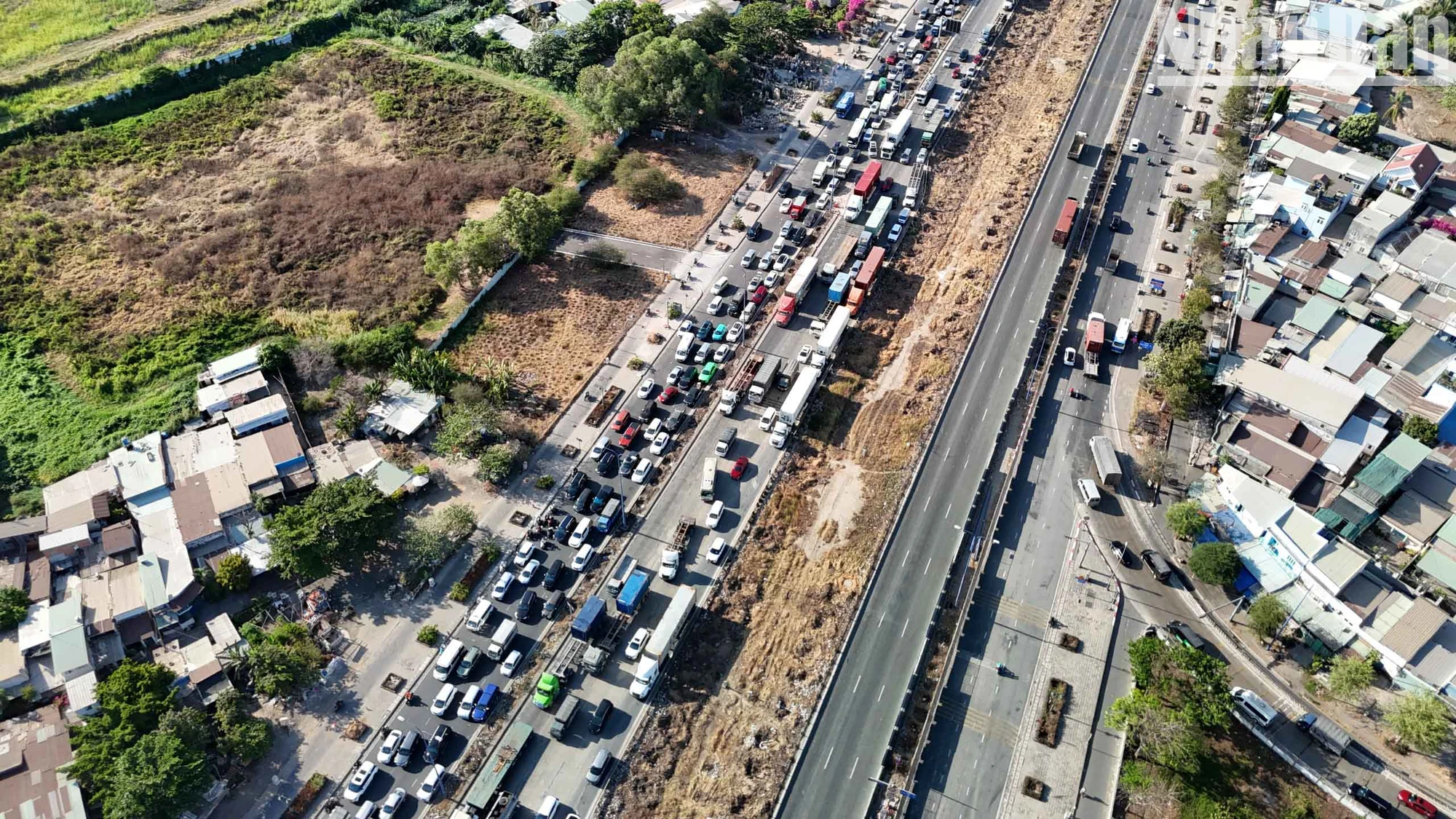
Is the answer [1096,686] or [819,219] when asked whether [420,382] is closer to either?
[819,219]

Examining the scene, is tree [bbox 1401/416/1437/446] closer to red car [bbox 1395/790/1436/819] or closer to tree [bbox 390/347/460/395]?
red car [bbox 1395/790/1436/819]

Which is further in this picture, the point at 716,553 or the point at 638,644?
the point at 716,553

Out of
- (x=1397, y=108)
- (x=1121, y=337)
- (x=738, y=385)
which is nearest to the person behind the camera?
(x=738, y=385)

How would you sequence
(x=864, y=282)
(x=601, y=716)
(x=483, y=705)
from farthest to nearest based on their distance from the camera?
(x=864, y=282) < (x=483, y=705) < (x=601, y=716)

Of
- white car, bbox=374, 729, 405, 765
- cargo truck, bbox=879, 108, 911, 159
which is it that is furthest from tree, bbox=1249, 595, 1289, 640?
cargo truck, bbox=879, 108, 911, 159

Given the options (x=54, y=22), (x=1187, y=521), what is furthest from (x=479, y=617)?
(x=54, y=22)

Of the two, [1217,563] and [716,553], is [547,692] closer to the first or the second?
[716,553]
